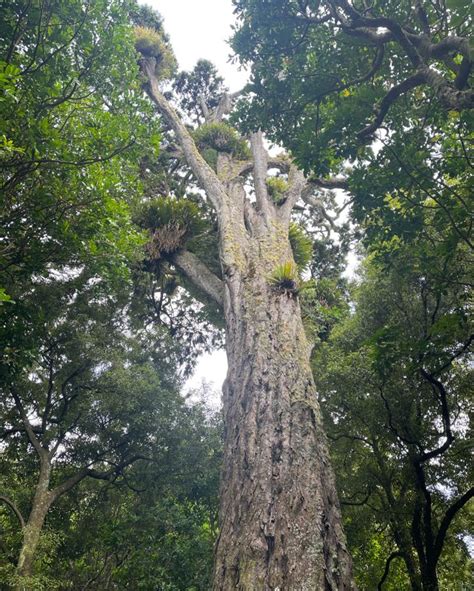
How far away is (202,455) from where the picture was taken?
10.0 m

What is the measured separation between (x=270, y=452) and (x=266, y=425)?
35 cm

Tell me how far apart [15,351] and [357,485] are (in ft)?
24.3

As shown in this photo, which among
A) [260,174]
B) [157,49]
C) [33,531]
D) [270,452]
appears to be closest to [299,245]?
[260,174]

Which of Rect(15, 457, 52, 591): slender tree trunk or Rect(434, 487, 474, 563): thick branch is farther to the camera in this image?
Rect(15, 457, 52, 591): slender tree trunk

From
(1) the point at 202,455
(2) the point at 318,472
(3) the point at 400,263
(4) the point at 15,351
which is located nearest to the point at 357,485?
(1) the point at 202,455

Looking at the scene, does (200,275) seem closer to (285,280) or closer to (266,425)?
(285,280)

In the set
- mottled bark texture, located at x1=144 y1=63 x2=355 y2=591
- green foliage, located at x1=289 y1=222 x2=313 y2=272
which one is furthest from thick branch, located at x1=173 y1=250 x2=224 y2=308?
green foliage, located at x1=289 y1=222 x2=313 y2=272

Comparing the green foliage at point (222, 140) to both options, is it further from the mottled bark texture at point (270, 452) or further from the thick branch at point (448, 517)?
the thick branch at point (448, 517)

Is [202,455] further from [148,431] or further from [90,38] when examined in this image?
[90,38]

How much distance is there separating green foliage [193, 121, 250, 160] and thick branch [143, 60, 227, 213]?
0.68m

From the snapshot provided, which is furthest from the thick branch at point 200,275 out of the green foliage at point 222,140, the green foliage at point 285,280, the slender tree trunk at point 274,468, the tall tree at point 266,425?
the green foliage at point 222,140

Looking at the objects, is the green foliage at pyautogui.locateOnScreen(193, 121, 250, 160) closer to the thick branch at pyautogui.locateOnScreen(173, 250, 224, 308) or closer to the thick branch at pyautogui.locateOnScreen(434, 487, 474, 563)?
the thick branch at pyautogui.locateOnScreen(173, 250, 224, 308)

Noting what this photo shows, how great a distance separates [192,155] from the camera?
10.1m

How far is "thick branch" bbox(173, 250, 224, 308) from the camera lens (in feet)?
25.0
